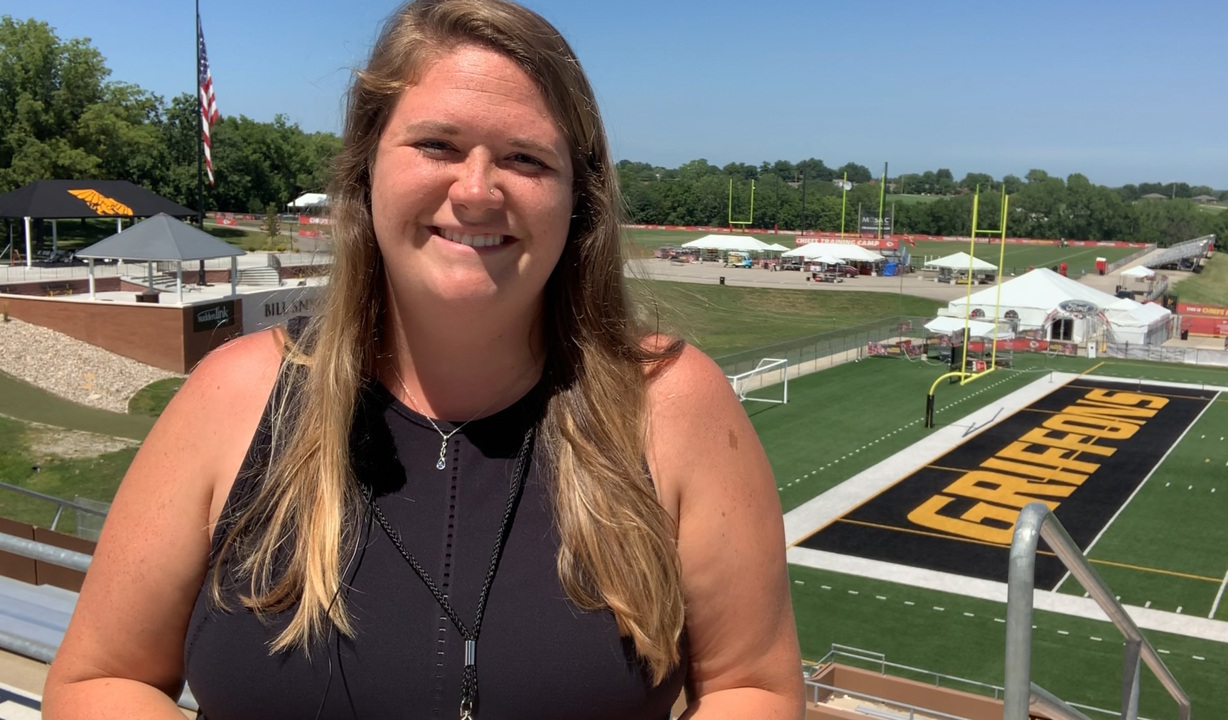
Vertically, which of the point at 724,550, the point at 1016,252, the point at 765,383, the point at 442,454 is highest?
the point at 442,454

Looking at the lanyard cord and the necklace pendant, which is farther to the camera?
the necklace pendant

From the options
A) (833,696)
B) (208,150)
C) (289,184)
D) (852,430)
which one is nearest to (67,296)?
(208,150)

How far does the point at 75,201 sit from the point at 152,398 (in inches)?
608

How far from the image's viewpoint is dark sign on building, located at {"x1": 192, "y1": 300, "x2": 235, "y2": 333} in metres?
25.1

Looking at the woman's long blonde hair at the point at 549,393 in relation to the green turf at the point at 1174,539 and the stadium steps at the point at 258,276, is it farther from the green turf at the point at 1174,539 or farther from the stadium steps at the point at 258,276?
the stadium steps at the point at 258,276

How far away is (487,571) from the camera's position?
150cm

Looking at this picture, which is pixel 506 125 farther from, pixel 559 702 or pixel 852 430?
pixel 852 430

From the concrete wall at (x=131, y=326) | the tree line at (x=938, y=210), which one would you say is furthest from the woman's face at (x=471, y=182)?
the tree line at (x=938, y=210)

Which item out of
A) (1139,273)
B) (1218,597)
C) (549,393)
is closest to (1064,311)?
(1218,597)

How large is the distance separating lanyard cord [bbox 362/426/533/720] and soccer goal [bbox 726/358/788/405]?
23.0 m

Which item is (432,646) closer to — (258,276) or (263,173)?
(258,276)

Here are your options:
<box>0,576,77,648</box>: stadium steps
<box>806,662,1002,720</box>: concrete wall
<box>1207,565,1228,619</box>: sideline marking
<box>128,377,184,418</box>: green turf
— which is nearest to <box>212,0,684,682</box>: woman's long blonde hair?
<box>0,576,77,648</box>: stadium steps

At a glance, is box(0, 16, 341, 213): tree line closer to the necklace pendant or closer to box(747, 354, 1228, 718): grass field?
box(747, 354, 1228, 718): grass field

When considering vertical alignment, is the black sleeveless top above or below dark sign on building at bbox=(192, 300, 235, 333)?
above
